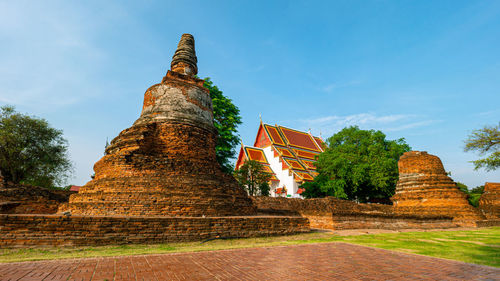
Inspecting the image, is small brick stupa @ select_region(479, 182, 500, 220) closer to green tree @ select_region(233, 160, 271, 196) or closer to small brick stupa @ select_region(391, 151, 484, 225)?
small brick stupa @ select_region(391, 151, 484, 225)

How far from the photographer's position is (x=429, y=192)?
47.6 ft

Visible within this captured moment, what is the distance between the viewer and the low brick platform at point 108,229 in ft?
16.5

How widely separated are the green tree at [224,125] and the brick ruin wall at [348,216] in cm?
322

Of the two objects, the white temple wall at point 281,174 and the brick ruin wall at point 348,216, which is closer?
the brick ruin wall at point 348,216

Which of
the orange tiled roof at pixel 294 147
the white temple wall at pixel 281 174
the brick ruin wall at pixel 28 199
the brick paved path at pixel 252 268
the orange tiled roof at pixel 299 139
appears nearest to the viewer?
the brick paved path at pixel 252 268

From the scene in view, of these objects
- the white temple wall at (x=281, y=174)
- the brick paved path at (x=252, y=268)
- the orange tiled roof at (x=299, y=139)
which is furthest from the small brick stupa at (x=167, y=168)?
the orange tiled roof at (x=299, y=139)

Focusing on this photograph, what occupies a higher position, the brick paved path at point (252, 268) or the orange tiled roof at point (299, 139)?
the orange tiled roof at point (299, 139)

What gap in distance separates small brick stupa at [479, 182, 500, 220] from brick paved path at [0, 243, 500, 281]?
657 inches

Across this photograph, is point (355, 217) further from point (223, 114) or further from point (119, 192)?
point (223, 114)

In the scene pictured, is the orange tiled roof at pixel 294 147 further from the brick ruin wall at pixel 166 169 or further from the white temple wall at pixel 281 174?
the brick ruin wall at pixel 166 169

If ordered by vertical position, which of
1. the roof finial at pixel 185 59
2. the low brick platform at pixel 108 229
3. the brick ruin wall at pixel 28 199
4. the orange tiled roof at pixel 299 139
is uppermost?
the orange tiled roof at pixel 299 139

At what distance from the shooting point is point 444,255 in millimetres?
4789

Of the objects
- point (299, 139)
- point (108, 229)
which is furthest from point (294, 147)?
point (108, 229)

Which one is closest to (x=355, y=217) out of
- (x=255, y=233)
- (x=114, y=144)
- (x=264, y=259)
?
(x=255, y=233)
